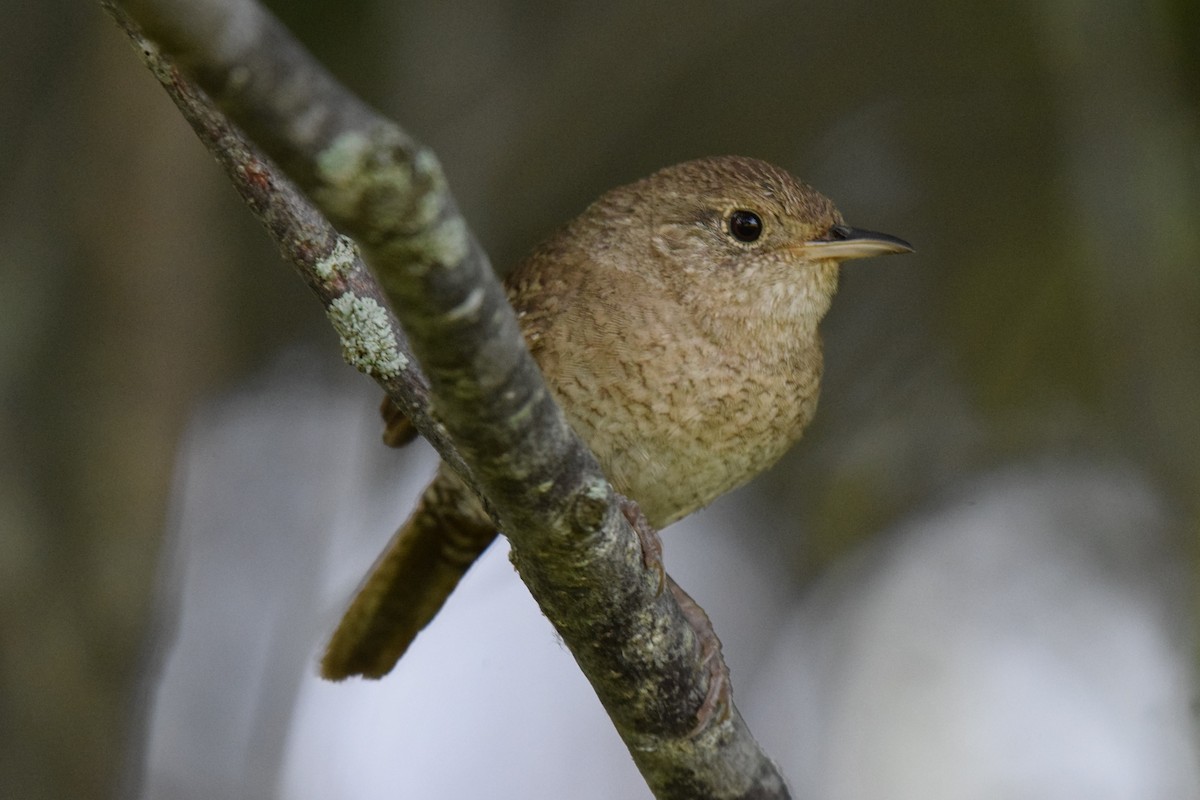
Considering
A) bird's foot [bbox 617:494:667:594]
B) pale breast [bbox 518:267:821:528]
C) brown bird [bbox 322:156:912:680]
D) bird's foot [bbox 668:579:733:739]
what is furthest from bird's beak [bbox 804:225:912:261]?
bird's foot [bbox 617:494:667:594]

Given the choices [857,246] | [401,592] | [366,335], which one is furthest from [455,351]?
[401,592]

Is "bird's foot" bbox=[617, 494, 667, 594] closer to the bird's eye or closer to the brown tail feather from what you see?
the bird's eye

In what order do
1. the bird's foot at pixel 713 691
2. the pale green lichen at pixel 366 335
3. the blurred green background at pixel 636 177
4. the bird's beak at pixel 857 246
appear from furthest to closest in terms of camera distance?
the blurred green background at pixel 636 177 → the bird's beak at pixel 857 246 → the bird's foot at pixel 713 691 → the pale green lichen at pixel 366 335

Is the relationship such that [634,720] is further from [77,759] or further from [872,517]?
[872,517]

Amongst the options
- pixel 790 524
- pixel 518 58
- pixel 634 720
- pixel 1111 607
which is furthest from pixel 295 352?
pixel 634 720

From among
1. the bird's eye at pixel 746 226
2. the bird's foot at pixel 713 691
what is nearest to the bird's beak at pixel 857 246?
the bird's eye at pixel 746 226

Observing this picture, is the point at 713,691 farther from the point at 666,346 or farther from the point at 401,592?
the point at 401,592

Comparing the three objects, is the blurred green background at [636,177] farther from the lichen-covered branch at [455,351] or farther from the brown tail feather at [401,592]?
the lichen-covered branch at [455,351]
